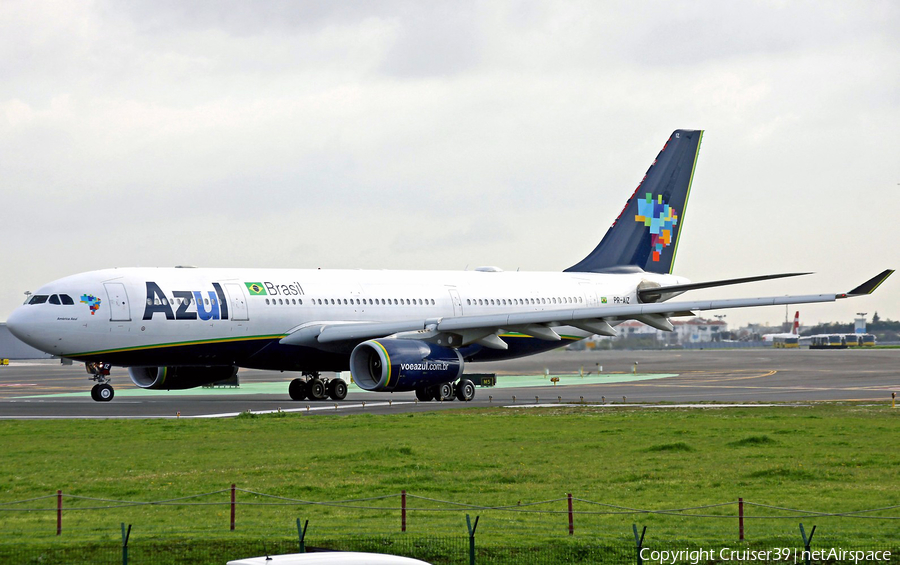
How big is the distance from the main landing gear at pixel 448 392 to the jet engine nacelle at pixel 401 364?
5.29 feet

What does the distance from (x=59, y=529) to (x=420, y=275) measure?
112ft

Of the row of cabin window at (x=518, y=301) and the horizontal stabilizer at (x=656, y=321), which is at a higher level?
the row of cabin window at (x=518, y=301)

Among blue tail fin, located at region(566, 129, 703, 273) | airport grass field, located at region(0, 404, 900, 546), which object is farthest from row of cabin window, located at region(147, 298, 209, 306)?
blue tail fin, located at region(566, 129, 703, 273)

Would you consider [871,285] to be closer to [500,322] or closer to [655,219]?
[500,322]

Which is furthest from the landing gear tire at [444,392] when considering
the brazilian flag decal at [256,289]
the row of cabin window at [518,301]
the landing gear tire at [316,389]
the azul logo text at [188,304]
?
the azul logo text at [188,304]

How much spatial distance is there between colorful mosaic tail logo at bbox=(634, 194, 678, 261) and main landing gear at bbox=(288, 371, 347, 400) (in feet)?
63.4

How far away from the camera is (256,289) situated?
43.3m

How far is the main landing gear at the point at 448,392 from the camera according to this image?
145ft

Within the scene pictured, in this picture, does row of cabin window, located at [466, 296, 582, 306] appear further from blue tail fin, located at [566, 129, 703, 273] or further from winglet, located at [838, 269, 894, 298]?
winglet, located at [838, 269, 894, 298]

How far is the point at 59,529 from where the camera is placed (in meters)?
16.5

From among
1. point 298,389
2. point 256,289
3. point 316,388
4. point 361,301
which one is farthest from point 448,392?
point 256,289

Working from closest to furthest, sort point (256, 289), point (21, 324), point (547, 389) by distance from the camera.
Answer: point (21, 324) < point (256, 289) < point (547, 389)

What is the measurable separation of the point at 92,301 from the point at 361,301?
11.3 meters
